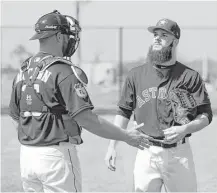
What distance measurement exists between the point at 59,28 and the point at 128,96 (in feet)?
3.58

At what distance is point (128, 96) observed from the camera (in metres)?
4.57

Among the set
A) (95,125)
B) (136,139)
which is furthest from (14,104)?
(136,139)

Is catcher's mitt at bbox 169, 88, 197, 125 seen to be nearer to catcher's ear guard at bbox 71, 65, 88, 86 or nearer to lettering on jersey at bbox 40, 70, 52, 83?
catcher's ear guard at bbox 71, 65, 88, 86

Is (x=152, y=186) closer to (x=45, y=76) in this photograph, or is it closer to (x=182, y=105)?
(x=182, y=105)

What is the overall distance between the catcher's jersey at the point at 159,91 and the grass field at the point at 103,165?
2.47 m

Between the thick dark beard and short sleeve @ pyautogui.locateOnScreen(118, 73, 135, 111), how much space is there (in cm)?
26

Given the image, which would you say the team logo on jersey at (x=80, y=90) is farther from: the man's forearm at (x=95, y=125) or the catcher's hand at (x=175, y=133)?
the catcher's hand at (x=175, y=133)

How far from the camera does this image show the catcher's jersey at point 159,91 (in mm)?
4367

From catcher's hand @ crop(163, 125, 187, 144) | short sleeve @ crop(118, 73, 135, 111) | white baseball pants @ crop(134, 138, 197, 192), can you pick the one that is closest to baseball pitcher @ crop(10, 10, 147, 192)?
catcher's hand @ crop(163, 125, 187, 144)

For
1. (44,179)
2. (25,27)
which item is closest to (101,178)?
(44,179)

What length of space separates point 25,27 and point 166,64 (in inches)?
552

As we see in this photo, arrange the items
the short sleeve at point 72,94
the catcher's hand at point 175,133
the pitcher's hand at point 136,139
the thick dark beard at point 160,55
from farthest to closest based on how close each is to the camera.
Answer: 1. the thick dark beard at point 160,55
2. the catcher's hand at point 175,133
3. the pitcher's hand at point 136,139
4. the short sleeve at point 72,94

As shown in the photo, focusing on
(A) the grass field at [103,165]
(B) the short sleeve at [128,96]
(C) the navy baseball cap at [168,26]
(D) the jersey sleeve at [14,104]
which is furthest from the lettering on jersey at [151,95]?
(A) the grass field at [103,165]

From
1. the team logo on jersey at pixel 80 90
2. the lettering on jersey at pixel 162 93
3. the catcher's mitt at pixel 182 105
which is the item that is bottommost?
the catcher's mitt at pixel 182 105
